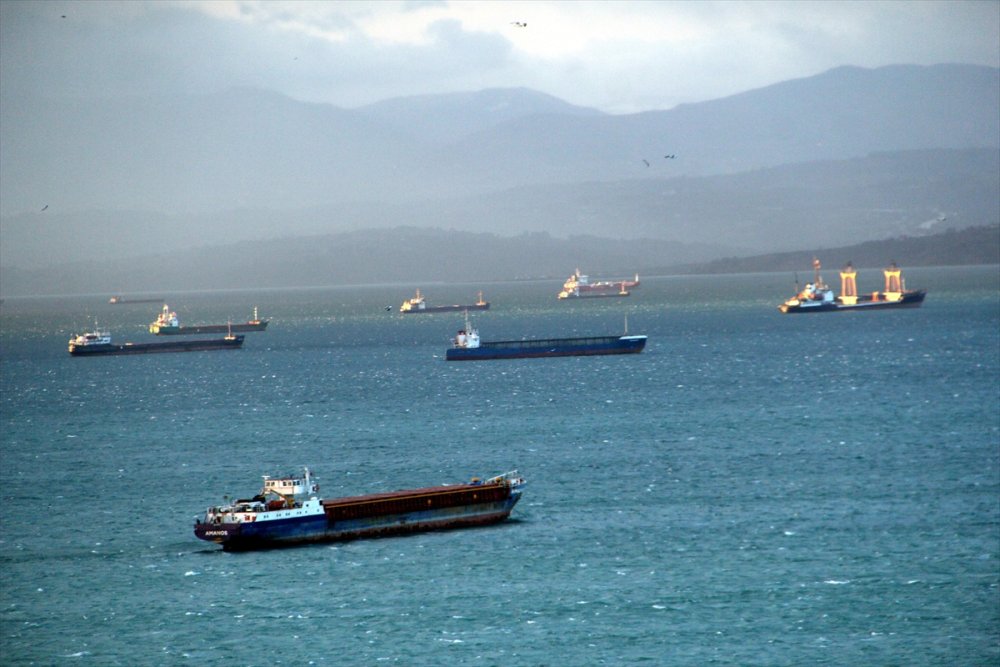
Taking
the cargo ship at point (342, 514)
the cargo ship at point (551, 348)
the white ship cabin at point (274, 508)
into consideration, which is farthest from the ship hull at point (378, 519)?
the cargo ship at point (551, 348)

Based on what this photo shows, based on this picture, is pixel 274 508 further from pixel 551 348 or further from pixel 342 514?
pixel 551 348

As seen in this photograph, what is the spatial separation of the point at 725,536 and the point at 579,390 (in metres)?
63.4

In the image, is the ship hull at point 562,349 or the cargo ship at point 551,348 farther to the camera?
the cargo ship at point 551,348

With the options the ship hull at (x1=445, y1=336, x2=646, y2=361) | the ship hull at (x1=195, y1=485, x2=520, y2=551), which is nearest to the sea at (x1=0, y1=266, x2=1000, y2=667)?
the ship hull at (x1=195, y1=485, x2=520, y2=551)

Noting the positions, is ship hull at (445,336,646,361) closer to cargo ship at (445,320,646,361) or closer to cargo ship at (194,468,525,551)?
cargo ship at (445,320,646,361)

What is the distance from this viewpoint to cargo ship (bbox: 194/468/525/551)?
2408 inches

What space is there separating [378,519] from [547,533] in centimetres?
748

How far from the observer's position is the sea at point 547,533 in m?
49.2

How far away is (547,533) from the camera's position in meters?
63.2

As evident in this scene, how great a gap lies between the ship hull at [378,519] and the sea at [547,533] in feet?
3.02

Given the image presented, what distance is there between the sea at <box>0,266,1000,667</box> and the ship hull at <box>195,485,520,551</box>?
0.92 meters

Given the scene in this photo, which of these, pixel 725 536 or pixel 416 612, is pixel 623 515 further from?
pixel 416 612

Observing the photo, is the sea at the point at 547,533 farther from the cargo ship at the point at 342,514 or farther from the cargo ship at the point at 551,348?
the cargo ship at the point at 551,348

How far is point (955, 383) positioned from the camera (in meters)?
121
